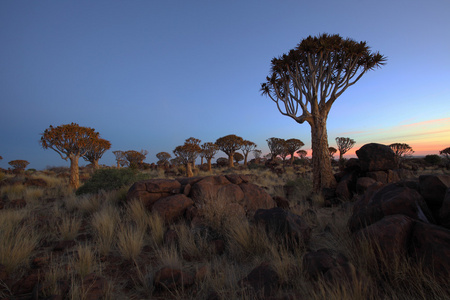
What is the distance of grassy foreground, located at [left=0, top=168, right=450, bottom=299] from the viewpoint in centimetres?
252

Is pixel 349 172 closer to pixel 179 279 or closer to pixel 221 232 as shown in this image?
pixel 221 232

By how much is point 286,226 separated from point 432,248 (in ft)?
6.86

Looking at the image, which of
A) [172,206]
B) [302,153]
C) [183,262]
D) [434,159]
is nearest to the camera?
[183,262]

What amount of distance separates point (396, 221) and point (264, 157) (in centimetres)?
4634

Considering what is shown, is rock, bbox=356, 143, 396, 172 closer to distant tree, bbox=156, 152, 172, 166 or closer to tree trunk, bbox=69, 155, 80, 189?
tree trunk, bbox=69, 155, 80, 189

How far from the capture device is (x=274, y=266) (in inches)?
127

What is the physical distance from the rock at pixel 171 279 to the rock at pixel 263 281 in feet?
2.53

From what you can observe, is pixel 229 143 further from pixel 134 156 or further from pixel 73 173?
pixel 73 173

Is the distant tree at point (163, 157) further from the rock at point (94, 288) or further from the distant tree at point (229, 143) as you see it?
the rock at point (94, 288)

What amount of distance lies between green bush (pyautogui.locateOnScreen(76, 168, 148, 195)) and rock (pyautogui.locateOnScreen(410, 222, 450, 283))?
416 inches

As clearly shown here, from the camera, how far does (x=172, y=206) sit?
6113 mm

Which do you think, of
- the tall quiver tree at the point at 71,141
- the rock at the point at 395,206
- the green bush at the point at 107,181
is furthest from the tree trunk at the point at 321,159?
the tall quiver tree at the point at 71,141

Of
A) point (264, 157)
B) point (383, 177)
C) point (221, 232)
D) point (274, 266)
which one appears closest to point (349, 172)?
point (383, 177)

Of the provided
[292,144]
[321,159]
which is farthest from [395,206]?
[292,144]
